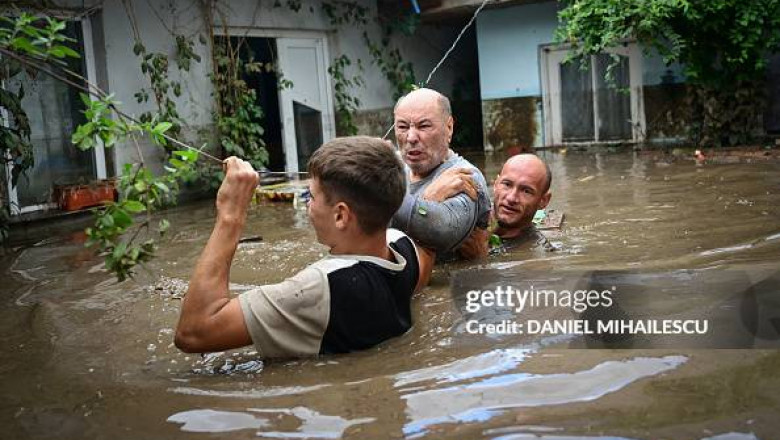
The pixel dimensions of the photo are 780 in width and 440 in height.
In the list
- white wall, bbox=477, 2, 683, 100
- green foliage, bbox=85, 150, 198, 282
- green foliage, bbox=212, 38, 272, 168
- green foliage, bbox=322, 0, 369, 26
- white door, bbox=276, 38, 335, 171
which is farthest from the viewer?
white wall, bbox=477, 2, 683, 100

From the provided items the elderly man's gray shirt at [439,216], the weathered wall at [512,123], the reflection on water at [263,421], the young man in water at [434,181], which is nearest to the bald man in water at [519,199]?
the young man in water at [434,181]

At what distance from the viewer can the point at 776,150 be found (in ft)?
33.6

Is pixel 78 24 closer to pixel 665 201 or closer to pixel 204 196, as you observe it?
pixel 204 196

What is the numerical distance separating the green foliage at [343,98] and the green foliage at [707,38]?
3.37m

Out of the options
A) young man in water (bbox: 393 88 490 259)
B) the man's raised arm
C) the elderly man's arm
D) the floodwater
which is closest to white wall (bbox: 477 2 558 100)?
the floodwater

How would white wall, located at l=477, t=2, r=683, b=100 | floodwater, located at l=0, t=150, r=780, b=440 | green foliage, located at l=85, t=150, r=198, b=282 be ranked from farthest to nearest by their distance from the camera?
white wall, located at l=477, t=2, r=683, b=100
green foliage, located at l=85, t=150, r=198, b=282
floodwater, located at l=0, t=150, r=780, b=440

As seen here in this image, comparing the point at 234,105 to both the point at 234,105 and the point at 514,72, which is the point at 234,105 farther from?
the point at 514,72

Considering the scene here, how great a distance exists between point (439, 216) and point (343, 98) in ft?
29.4

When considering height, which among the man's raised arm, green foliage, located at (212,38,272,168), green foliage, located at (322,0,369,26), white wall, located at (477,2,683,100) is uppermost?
green foliage, located at (322,0,369,26)

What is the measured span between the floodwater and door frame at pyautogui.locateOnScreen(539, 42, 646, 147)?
28.7 feet

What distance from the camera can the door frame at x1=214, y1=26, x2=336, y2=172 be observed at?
10891 mm

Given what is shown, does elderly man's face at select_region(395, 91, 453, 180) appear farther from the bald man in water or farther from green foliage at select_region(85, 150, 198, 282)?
green foliage at select_region(85, 150, 198, 282)

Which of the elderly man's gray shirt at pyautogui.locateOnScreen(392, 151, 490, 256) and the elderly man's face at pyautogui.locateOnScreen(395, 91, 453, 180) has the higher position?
the elderly man's face at pyautogui.locateOnScreen(395, 91, 453, 180)

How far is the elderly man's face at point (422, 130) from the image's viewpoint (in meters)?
4.23
